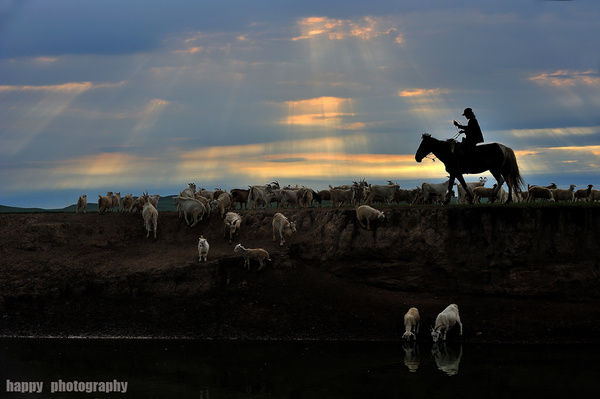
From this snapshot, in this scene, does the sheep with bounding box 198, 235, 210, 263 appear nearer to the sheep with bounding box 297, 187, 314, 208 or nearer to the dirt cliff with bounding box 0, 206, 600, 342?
the dirt cliff with bounding box 0, 206, 600, 342

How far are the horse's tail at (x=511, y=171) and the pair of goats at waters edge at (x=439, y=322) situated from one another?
7644 mm

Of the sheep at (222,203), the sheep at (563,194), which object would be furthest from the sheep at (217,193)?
the sheep at (563,194)

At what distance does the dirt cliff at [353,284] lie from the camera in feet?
95.0

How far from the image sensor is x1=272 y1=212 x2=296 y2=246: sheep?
32562 mm

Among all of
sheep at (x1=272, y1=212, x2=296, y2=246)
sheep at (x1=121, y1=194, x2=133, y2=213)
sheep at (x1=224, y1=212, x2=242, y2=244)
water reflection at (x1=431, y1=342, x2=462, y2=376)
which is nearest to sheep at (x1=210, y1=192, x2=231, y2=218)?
sheep at (x1=224, y1=212, x2=242, y2=244)

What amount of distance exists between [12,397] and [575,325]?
20.6 m

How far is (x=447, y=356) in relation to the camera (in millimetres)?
25484

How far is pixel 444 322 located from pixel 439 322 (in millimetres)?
186

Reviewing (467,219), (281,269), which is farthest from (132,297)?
(467,219)

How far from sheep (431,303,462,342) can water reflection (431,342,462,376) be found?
15.3 inches

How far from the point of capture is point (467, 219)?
101ft

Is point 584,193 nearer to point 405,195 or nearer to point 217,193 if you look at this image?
point 405,195

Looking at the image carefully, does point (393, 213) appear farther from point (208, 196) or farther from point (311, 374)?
point (208, 196)

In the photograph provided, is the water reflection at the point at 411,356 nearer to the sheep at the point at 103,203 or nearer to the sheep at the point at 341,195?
the sheep at the point at 341,195
